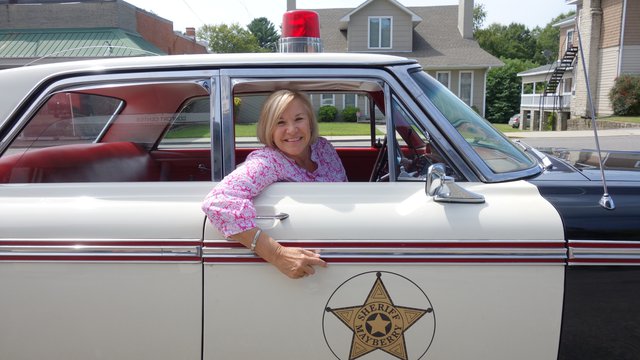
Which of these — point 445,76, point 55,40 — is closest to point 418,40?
point 445,76

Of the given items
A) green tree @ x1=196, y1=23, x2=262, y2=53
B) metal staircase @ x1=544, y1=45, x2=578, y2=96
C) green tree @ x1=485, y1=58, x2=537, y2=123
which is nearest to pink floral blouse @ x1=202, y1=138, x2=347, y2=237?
metal staircase @ x1=544, y1=45, x2=578, y2=96

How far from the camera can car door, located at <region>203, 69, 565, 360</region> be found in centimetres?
180

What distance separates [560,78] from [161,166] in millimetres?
28547

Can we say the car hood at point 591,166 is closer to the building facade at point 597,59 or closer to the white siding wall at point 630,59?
the building facade at point 597,59

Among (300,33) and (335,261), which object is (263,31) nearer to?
(300,33)

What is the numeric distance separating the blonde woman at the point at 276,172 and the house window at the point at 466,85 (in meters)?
23.8

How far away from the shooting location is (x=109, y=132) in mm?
2812

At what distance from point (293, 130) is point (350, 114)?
112 centimetres

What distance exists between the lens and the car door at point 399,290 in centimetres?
A: 180

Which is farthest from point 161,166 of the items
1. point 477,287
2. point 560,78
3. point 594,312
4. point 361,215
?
point 560,78

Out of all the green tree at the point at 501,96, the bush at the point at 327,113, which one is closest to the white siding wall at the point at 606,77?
the green tree at the point at 501,96

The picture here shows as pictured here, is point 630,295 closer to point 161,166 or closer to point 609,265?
point 609,265

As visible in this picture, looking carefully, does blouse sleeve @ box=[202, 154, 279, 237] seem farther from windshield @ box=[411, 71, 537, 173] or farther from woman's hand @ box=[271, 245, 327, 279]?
windshield @ box=[411, 71, 537, 173]

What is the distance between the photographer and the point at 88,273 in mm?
1885
